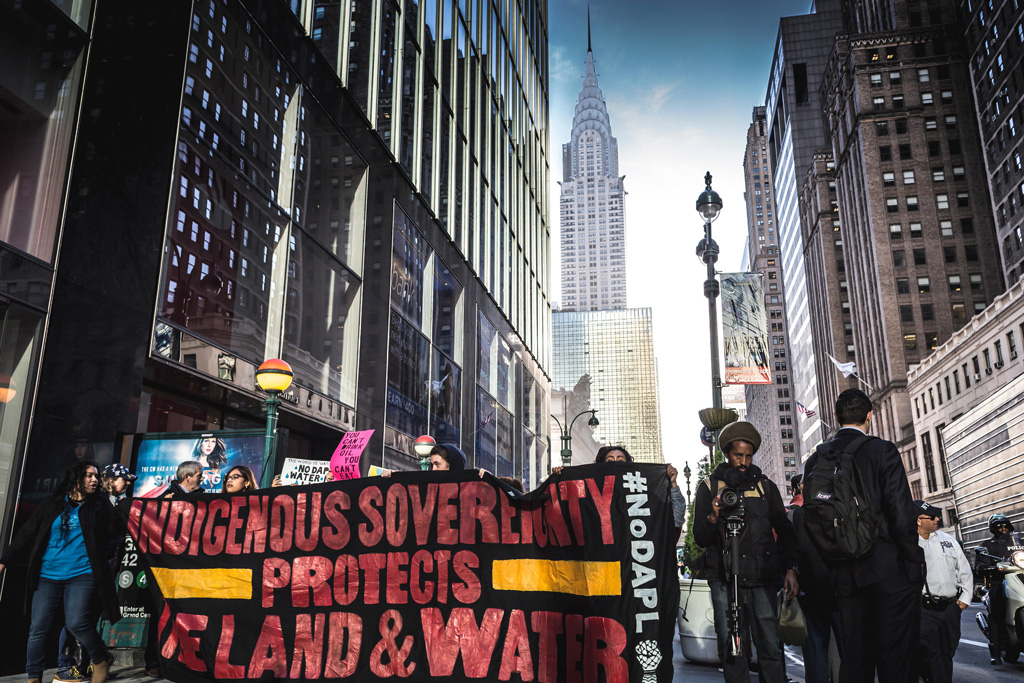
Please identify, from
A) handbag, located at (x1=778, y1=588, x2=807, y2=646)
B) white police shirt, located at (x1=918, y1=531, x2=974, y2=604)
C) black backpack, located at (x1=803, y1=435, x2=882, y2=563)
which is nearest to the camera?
black backpack, located at (x1=803, y1=435, x2=882, y2=563)

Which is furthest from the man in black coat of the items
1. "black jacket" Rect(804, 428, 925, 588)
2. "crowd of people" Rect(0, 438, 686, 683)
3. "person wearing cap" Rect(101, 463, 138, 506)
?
"person wearing cap" Rect(101, 463, 138, 506)

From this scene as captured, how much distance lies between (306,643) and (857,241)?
9961 cm

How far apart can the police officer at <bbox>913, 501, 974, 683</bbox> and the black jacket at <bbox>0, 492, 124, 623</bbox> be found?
7.40 metres

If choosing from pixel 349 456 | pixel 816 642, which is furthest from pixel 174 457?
pixel 816 642

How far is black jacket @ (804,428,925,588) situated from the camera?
494cm

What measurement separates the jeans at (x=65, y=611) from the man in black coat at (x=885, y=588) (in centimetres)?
609

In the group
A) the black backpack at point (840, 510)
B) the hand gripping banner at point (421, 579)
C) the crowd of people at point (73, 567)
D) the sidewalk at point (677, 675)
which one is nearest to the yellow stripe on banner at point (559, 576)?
the hand gripping banner at point (421, 579)

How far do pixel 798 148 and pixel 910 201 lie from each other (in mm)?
53657

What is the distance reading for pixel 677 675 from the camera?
937 centimetres

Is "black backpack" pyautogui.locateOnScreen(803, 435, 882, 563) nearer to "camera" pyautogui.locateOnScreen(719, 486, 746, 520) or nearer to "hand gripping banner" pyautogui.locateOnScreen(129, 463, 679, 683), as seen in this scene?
"camera" pyautogui.locateOnScreen(719, 486, 746, 520)

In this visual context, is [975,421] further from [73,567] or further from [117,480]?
[73,567]

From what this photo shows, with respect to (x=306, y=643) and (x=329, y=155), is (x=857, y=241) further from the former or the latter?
(x=306, y=643)

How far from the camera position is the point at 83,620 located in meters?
6.50

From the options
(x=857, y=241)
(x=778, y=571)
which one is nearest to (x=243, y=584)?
(x=778, y=571)
